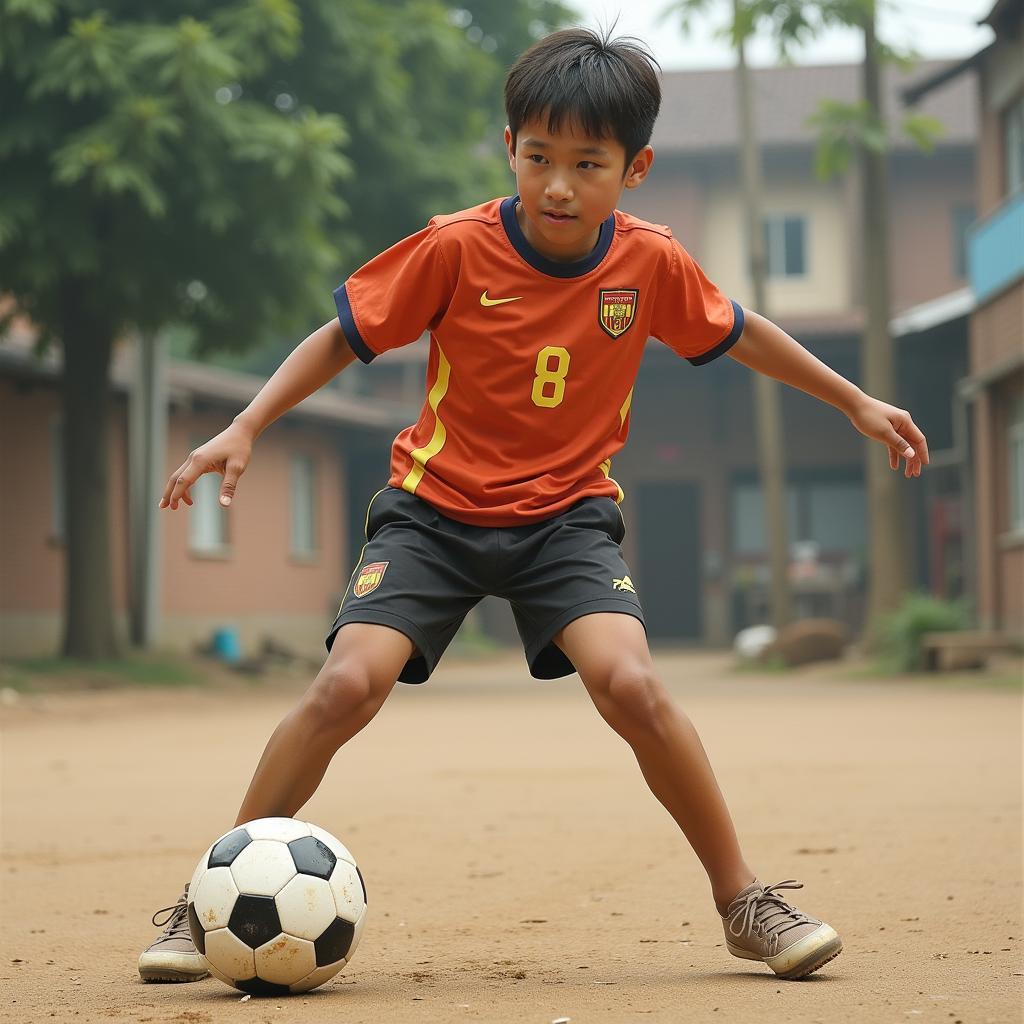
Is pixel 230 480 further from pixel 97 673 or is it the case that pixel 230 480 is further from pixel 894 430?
pixel 97 673

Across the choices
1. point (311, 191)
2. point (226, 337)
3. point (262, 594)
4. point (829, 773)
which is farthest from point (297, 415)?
point (829, 773)

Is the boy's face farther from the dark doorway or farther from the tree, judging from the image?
the dark doorway

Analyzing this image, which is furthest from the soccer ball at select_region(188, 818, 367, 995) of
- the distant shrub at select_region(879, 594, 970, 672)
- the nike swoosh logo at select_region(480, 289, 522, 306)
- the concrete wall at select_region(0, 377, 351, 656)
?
the concrete wall at select_region(0, 377, 351, 656)

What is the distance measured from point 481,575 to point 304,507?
25138 mm

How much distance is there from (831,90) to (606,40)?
3420cm

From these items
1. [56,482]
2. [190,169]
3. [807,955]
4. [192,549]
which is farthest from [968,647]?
[807,955]

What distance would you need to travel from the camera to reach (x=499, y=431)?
394 cm

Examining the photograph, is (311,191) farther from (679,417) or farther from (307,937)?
(679,417)

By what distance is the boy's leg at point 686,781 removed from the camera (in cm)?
364

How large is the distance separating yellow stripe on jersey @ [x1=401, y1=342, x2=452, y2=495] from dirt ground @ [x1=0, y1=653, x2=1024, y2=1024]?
1.09 m

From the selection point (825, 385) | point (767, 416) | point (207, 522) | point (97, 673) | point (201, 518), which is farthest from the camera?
point (207, 522)

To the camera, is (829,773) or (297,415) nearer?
(829,773)

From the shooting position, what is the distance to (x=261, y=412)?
381 cm

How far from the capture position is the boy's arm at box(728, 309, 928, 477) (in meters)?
4.05
